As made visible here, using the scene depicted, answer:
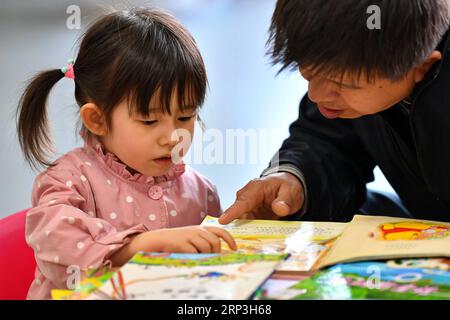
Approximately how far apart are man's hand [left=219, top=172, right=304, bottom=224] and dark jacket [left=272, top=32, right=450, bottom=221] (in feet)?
0.15

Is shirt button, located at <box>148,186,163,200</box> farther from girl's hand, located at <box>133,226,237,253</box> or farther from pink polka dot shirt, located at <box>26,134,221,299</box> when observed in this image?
girl's hand, located at <box>133,226,237,253</box>

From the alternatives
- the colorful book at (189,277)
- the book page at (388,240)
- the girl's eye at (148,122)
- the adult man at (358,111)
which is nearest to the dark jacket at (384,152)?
the adult man at (358,111)

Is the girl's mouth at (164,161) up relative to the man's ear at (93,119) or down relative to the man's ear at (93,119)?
down

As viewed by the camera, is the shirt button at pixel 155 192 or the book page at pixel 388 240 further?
the shirt button at pixel 155 192

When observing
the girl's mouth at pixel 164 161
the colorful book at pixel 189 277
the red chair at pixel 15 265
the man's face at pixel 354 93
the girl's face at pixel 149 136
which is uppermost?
the man's face at pixel 354 93

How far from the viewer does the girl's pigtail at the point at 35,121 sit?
113cm

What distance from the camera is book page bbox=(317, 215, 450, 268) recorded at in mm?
800

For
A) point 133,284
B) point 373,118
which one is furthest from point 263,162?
point 133,284

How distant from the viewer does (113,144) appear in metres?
1.10

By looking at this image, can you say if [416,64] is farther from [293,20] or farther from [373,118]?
[373,118]

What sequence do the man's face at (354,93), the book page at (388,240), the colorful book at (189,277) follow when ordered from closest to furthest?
the colorful book at (189,277) → the book page at (388,240) → the man's face at (354,93)

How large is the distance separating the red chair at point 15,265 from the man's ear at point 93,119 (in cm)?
21

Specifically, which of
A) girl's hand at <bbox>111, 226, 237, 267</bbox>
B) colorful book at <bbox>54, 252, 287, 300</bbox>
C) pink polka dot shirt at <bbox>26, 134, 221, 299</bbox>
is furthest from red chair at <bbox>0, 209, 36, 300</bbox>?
colorful book at <bbox>54, 252, 287, 300</bbox>

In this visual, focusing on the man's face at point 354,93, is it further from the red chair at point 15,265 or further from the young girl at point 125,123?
the red chair at point 15,265
